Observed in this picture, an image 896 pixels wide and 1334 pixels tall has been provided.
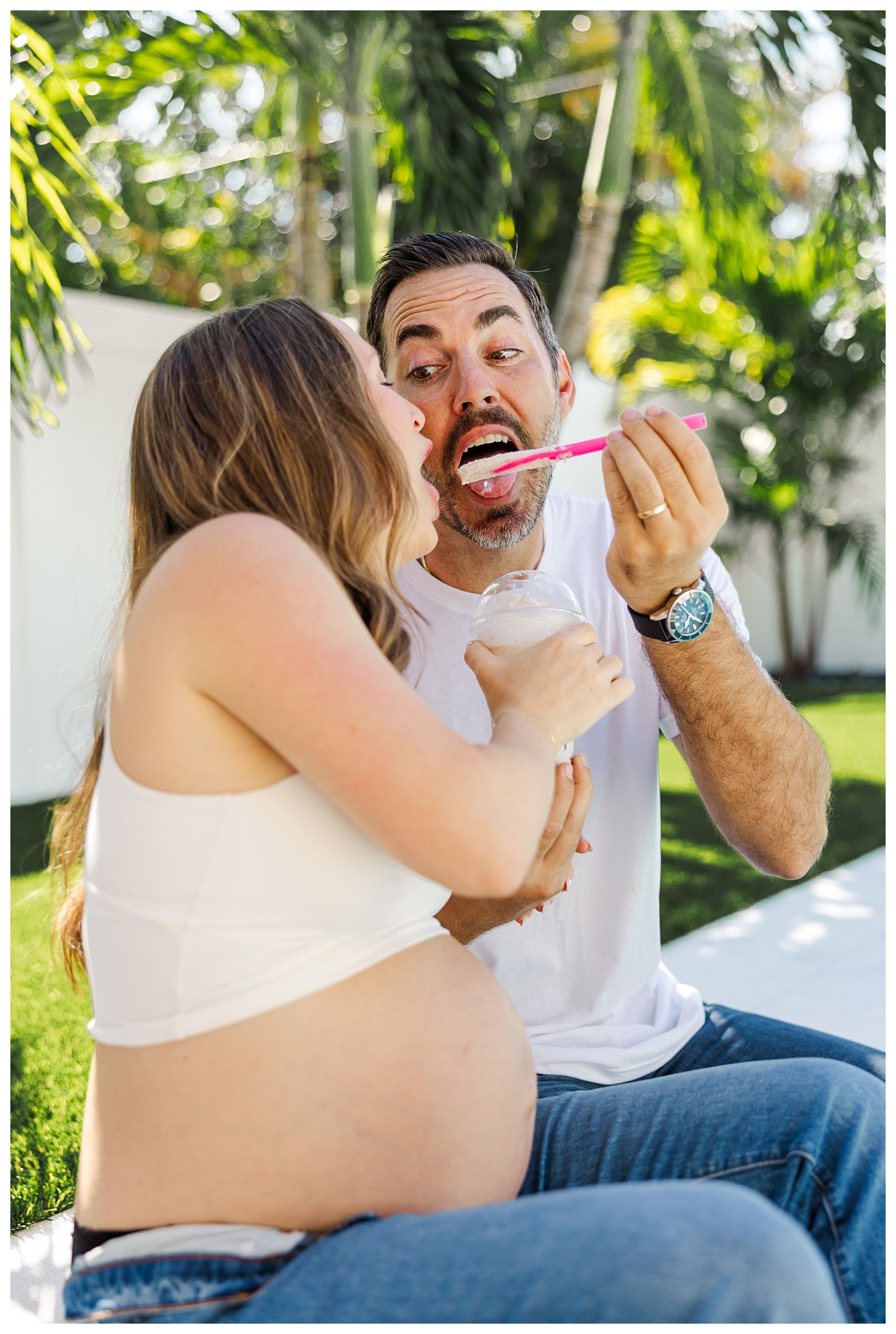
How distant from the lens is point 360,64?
5.02 metres

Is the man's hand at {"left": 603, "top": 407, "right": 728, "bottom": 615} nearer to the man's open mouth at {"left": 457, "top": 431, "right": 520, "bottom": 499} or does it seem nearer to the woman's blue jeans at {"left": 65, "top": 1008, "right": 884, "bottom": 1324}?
the man's open mouth at {"left": 457, "top": 431, "right": 520, "bottom": 499}

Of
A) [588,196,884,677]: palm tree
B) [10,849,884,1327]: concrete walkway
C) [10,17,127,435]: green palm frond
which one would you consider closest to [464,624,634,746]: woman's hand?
[10,17,127,435]: green palm frond

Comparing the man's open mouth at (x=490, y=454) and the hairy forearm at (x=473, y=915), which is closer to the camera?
the hairy forearm at (x=473, y=915)

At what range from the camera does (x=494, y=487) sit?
1986 millimetres

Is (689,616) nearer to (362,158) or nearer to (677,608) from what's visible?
(677,608)

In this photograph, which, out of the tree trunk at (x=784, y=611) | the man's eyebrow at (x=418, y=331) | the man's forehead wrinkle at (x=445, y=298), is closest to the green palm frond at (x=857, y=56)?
the man's forehead wrinkle at (x=445, y=298)

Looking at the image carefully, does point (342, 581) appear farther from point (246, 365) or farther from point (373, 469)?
point (246, 365)

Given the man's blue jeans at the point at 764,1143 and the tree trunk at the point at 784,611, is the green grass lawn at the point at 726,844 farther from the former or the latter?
Result: the tree trunk at the point at 784,611

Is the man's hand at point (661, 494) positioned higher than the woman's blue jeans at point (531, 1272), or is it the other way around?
the man's hand at point (661, 494)

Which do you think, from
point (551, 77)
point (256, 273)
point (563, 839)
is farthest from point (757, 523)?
point (563, 839)

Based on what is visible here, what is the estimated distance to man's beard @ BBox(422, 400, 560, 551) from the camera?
6.53 feet

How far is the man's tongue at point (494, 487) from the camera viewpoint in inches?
77.8

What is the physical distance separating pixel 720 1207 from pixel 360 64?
5245 millimetres

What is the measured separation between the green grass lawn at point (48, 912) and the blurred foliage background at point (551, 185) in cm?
183
